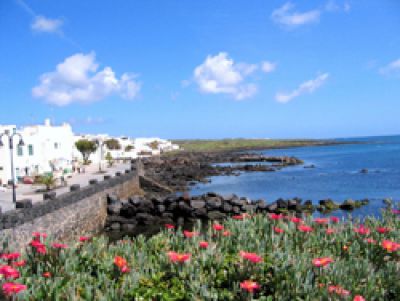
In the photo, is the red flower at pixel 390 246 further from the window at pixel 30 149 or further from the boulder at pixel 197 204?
the window at pixel 30 149

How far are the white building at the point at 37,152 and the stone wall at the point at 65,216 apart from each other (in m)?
9.89

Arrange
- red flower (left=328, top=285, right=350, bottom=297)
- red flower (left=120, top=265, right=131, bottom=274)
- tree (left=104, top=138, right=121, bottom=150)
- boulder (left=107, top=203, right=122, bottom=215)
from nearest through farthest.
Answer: red flower (left=328, top=285, right=350, bottom=297) < red flower (left=120, top=265, right=131, bottom=274) < boulder (left=107, top=203, right=122, bottom=215) < tree (left=104, top=138, right=121, bottom=150)

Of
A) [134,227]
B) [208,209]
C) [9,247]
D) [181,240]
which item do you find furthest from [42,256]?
[208,209]

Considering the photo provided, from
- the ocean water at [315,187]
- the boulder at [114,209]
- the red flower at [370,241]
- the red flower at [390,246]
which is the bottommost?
the ocean water at [315,187]

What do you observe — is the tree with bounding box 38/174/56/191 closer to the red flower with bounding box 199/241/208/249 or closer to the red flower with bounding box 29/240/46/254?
the red flower with bounding box 29/240/46/254

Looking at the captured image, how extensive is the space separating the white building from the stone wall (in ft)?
32.5

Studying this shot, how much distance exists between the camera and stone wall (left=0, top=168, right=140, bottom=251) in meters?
12.0

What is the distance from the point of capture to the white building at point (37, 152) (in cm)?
2966

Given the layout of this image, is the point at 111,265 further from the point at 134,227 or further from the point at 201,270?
the point at 134,227

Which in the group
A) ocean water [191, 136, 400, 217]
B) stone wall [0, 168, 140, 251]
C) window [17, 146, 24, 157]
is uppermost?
window [17, 146, 24, 157]

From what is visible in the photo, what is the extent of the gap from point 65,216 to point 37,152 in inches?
842

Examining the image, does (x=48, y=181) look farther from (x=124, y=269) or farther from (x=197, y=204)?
(x=124, y=269)

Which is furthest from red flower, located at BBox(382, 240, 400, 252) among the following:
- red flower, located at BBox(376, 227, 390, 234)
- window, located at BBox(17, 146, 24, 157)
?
window, located at BBox(17, 146, 24, 157)

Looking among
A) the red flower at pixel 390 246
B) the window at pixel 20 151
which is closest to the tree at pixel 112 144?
the window at pixel 20 151
